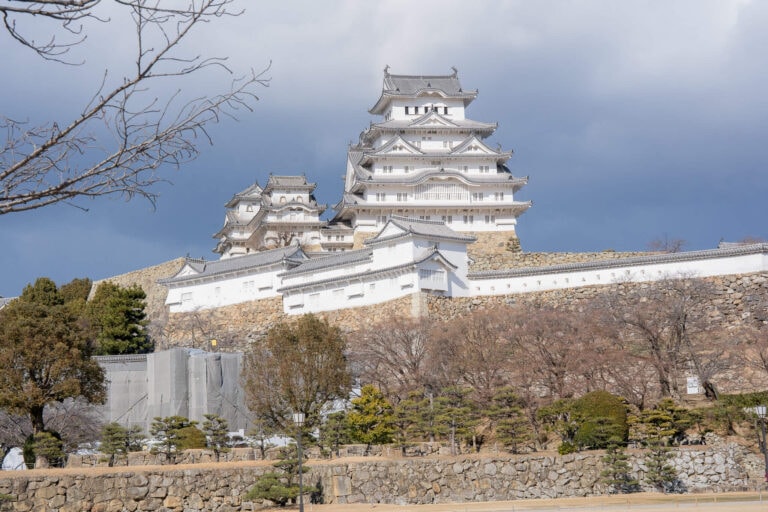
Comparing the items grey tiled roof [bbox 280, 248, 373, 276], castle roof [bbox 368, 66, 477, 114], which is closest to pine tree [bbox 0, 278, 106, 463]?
grey tiled roof [bbox 280, 248, 373, 276]

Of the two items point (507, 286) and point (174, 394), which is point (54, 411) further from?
point (507, 286)

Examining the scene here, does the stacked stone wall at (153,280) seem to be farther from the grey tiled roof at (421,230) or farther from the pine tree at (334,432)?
the pine tree at (334,432)

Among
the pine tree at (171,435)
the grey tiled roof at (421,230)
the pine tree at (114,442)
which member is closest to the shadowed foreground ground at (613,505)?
the pine tree at (171,435)

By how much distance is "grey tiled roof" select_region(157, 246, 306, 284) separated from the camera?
45.7 meters

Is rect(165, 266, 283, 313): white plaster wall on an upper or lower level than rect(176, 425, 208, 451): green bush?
upper

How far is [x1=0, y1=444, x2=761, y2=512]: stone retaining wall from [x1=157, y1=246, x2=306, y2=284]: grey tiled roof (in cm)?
2214

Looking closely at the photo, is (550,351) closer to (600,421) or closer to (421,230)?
(600,421)

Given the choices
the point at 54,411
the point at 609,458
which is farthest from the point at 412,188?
the point at 609,458

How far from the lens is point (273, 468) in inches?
901

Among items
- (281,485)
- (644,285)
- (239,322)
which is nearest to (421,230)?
(644,285)

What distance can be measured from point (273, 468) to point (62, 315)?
10.3m

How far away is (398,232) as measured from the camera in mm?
40594

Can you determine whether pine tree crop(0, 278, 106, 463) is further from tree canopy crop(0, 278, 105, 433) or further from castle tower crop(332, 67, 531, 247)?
castle tower crop(332, 67, 531, 247)

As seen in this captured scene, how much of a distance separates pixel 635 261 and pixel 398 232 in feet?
31.8
